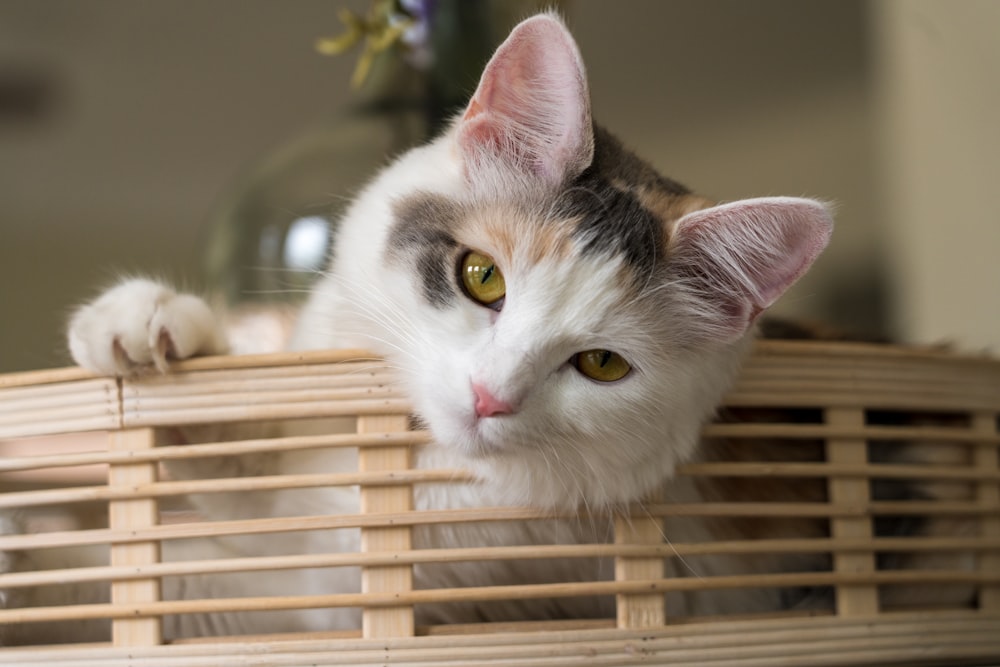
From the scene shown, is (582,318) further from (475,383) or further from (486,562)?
(486,562)

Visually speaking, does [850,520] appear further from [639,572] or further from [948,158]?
[948,158]

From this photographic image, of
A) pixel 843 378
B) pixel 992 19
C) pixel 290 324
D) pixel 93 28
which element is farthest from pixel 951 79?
pixel 93 28

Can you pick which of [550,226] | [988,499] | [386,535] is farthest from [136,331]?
[988,499]

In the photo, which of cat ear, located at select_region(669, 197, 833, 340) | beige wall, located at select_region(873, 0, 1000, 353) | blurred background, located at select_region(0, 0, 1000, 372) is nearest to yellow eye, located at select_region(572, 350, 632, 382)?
cat ear, located at select_region(669, 197, 833, 340)

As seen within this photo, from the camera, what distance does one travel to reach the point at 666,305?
948 mm

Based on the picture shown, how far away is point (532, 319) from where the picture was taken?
33.6 inches

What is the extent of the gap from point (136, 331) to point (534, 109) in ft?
1.47

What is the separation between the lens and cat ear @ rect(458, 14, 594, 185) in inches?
34.4

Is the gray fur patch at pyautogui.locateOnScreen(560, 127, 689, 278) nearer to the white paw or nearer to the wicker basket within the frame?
the wicker basket

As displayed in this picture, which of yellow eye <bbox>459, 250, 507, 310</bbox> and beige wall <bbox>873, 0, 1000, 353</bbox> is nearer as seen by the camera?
yellow eye <bbox>459, 250, 507, 310</bbox>

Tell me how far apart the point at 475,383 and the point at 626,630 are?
282 millimetres

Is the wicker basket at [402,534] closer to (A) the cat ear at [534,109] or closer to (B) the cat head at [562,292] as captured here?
(B) the cat head at [562,292]

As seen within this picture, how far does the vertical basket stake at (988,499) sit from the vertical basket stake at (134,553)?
89 cm

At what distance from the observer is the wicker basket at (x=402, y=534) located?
34.2 inches
